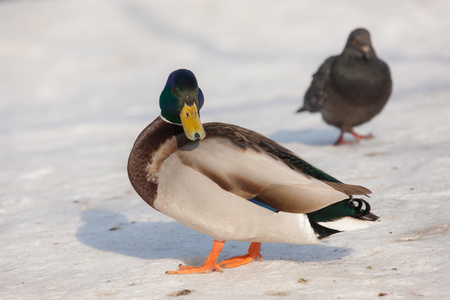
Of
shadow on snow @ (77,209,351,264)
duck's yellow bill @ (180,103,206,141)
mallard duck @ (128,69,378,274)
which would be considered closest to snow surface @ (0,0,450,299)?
shadow on snow @ (77,209,351,264)

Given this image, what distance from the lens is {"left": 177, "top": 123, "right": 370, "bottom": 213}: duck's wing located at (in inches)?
125

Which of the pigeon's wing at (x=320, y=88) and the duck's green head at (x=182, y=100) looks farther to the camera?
the pigeon's wing at (x=320, y=88)

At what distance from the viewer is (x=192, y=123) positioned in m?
3.39

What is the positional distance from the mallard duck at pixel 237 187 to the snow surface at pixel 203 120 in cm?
31

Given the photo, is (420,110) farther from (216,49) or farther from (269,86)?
(216,49)

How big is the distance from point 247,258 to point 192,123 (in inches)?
35.6

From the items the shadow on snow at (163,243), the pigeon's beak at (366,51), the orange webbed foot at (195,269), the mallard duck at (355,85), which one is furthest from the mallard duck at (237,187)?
the pigeon's beak at (366,51)

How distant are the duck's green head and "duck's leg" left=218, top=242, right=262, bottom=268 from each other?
855 mm

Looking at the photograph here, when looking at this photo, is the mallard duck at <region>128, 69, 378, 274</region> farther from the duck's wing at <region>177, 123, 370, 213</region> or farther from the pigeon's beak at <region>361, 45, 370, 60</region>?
the pigeon's beak at <region>361, 45, 370, 60</region>

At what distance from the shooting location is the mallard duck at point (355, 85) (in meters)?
6.68

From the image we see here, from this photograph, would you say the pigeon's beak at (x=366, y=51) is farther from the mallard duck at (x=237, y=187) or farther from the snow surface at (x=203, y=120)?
the mallard duck at (x=237, y=187)

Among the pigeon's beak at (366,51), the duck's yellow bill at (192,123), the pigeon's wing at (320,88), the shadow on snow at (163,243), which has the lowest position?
the shadow on snow at (163,243)

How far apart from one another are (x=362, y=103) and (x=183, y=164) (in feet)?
12.5

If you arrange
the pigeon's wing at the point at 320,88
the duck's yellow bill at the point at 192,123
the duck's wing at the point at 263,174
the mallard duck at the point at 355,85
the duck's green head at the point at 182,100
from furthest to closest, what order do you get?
the pigeon's wing at the point at 320,88 → the mallard duck at the point at 355,85 → the duck's green head at the point at 182,100 → the duck's yellow bill at the point at 192,123 → the duck's wing at the point at 263,174
